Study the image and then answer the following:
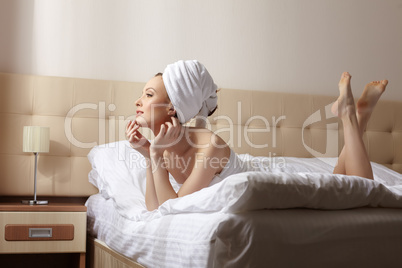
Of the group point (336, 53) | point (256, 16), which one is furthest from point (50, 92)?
point (336, 53)

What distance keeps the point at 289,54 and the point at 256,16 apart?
330mm

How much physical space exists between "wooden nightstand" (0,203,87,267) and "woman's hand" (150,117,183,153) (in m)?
0.80

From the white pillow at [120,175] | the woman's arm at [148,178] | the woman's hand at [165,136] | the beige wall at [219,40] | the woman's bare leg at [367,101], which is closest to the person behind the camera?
the woman's hand at [165,136]

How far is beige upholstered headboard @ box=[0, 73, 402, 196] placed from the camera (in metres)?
2.65

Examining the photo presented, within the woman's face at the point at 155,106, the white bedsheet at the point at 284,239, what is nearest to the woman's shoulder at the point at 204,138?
the woman's face at the point at 155,106

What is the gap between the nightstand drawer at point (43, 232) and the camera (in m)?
2.22

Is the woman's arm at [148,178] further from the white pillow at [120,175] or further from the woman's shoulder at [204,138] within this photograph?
the woman's shoulder at [204,138]

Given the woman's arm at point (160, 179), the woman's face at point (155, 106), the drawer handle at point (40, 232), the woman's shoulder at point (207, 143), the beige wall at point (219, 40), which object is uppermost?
the beige wall at point (219, 40)

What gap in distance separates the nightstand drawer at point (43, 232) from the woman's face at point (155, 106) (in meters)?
0.77

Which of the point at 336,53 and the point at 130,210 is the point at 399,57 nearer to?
the point at 336,53

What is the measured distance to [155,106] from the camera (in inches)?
69.5

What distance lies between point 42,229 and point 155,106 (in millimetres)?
905

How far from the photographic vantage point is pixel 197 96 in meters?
1.74

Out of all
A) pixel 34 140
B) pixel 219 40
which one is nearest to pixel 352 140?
pixel 219 40
